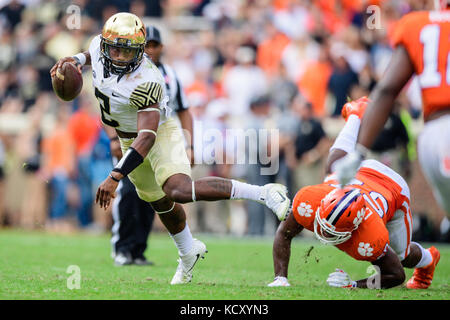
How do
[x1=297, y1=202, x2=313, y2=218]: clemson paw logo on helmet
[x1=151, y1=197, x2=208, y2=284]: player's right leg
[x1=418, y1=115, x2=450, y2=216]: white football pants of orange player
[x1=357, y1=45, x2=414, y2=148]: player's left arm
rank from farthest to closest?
[x1=151, y1=197, x2=208, y2=284]: player's right leg → [x1=297, y1=202, x2=313, y2=218]: clemson paw logo on helmet → [x1=357, y1=45, x2=414, y2=148]: player's left arm → [x1=418, y1=115, x2=450, y2=216]: white football pants of orange player

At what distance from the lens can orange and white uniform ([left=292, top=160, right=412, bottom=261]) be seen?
18.1 feet

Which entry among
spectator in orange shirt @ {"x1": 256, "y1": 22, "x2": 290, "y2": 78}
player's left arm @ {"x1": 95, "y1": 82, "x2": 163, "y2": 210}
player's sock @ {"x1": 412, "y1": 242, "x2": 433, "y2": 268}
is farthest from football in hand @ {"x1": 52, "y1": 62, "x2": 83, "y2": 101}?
spectator in orange shirt @ {"x1": 256, "y1": 22, "x2": 290, "y2": 78}

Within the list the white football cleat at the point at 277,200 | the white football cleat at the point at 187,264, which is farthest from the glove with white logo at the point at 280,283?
the white football cleat at the point at 187,264

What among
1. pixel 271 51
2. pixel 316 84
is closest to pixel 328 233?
pixel 316 84

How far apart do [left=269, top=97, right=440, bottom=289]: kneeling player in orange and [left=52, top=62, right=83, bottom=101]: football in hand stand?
2013 millimetres

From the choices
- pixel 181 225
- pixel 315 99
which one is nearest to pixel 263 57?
pixel 315 99

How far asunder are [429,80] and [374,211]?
1637mm

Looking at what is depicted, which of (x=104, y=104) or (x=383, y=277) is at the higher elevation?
(x=104, y=104)

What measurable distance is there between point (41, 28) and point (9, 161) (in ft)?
10.6

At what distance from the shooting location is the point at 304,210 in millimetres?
5605

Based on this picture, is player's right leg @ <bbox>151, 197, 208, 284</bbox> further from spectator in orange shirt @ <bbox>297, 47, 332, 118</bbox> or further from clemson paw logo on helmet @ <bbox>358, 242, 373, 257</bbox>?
spectator in orange shirt @ <bbox>297, 47, 332, 118</bbox>

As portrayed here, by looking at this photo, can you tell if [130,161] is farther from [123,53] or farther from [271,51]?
[271,51]
